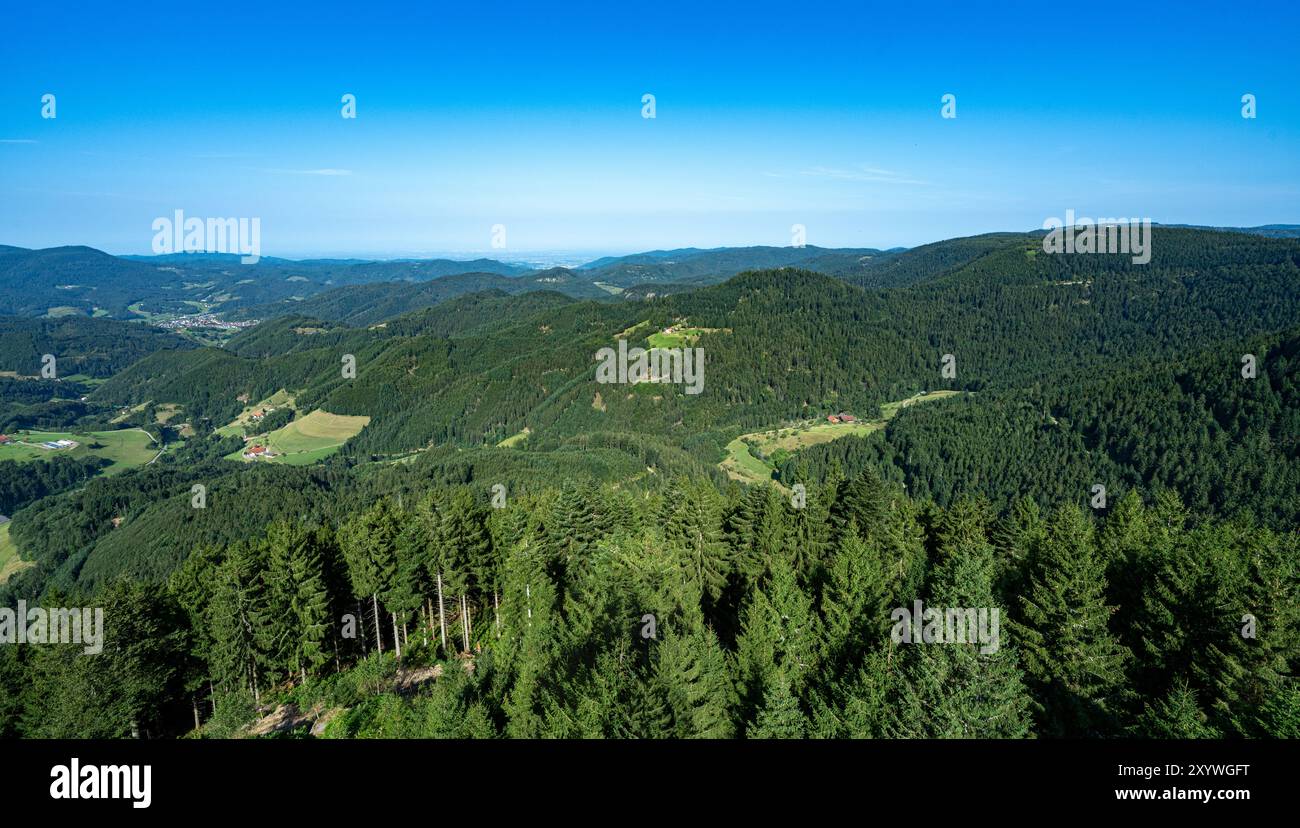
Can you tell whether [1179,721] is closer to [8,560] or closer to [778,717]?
[778,717]

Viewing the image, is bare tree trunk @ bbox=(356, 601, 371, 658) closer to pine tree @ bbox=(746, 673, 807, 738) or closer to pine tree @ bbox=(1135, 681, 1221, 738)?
pine tree @ bbox=(746, 673, 807, 738)

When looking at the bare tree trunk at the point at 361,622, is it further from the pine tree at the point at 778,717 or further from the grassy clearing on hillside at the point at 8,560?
A: the grassy clearing on hillside at the point at 8,560

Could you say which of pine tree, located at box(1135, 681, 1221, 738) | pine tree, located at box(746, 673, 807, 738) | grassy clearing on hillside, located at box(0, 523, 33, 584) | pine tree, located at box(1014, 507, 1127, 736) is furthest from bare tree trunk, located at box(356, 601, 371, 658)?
grassy clearing on hillside, located at box(0, 523, 33, 584)

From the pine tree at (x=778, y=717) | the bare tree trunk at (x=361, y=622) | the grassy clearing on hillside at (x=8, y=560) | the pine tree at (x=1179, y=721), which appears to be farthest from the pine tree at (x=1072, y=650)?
the grassy clearing on hillside at (x=8, y=560)

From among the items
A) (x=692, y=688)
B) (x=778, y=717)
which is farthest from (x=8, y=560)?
(x=778, y=717)

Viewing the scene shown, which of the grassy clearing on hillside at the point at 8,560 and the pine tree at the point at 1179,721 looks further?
the grassy clearing on hillside at the point at 8,560
